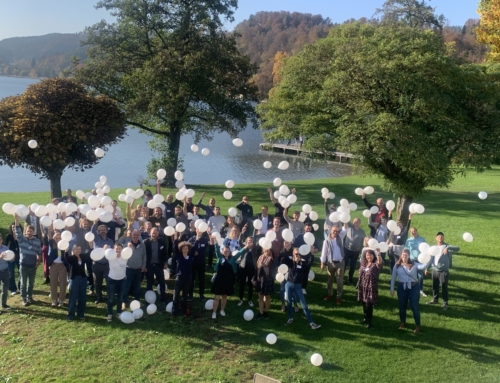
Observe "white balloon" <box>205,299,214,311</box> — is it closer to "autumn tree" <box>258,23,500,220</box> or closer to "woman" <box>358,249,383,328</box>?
"woman" <box>358,249,383,328</box>

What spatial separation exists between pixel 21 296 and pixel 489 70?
1205cm

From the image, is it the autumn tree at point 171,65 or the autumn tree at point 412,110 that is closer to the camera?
the autumn tree at point 412,110

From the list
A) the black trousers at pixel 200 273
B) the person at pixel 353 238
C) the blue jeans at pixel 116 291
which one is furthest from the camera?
the person at pixel 353 238

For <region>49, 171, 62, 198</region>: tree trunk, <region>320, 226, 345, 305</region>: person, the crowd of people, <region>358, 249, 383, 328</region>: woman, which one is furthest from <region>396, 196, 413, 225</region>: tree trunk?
<region>49, 171, 62, 198</region>: tree trunk

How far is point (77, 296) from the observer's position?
311 inches

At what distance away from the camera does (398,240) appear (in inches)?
370

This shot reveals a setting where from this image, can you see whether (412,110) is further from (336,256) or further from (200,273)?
(200,273)

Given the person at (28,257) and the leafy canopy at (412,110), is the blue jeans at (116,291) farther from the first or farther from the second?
the leafy canopy at (412,110)

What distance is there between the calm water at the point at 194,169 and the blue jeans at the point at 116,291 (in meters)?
15.8

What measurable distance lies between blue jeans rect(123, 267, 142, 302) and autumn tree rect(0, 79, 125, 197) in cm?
A: 602

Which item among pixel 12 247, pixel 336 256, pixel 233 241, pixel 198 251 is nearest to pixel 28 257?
pixel 12 247

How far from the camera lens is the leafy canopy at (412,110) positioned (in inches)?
378

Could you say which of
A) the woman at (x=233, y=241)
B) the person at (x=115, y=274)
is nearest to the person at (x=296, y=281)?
the woman at (x=233, y=241)

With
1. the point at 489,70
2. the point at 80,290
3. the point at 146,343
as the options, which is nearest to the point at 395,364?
the point at 146,343
